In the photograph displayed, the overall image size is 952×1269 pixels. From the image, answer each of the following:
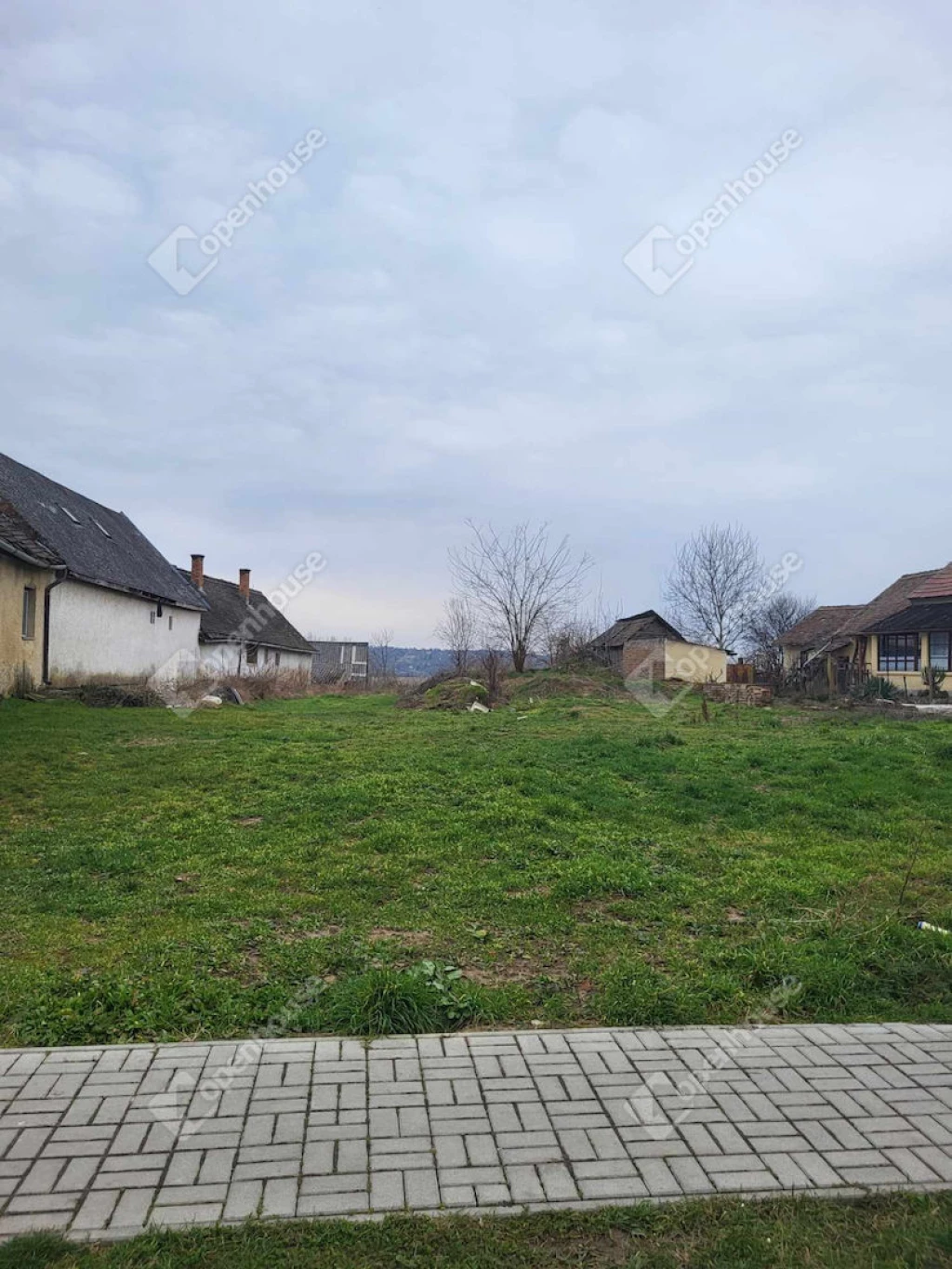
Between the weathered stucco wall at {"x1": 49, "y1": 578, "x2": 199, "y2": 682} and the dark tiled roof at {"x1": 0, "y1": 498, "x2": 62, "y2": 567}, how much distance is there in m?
1.16

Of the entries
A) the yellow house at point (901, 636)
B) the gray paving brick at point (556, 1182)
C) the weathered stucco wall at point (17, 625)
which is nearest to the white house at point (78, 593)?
the weathered stucco wall at point (17, 625)

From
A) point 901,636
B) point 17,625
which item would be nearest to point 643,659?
point 901,636

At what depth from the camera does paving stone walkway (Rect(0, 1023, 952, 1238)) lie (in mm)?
2713

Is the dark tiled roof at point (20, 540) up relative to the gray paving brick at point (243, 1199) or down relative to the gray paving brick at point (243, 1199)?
up

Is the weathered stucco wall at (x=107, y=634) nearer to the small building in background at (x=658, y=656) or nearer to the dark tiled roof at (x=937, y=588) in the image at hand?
the small building in background at (x=658, y=656)

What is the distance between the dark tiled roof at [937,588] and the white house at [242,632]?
23.1m

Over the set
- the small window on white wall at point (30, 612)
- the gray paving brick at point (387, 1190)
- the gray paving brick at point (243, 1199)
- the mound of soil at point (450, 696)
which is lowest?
the gray paving brick at point (387, 1190)

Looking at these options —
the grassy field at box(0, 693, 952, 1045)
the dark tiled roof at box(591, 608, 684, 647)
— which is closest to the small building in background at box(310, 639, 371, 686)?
the dark tiled roof at box(591, 608, 684, 647)

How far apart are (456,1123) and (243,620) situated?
37.7m

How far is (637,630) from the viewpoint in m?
38.4

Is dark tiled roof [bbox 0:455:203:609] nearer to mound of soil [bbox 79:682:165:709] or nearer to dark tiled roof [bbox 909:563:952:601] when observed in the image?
mound of soil [bbox 79:682:165:709]

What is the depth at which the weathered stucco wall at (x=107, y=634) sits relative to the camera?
792 inches

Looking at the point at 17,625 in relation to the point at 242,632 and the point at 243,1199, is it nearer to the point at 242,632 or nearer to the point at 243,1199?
the point at 243,1199

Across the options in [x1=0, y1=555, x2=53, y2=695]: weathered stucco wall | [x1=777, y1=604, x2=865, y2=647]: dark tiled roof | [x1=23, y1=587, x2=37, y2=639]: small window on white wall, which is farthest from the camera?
[x1=777, y1=604, x2=865, y2=647]: dark tiled roof
